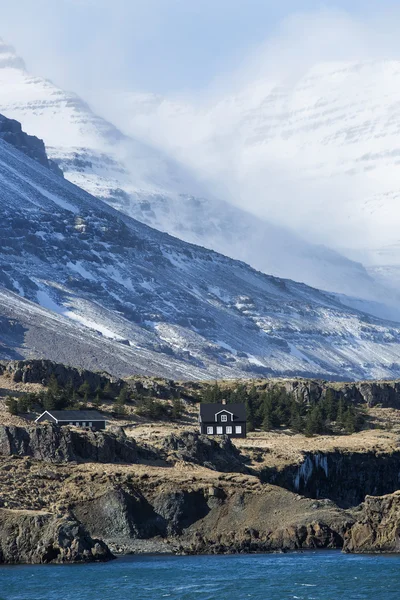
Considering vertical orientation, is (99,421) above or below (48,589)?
above

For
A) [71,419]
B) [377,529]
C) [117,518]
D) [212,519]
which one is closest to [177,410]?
[71,419]

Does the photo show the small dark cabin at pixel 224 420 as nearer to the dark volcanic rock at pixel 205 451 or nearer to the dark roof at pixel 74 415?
the dark roof at pixel 74 415

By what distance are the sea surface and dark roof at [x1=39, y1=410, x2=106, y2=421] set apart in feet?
140

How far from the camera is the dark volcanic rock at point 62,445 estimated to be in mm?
120688

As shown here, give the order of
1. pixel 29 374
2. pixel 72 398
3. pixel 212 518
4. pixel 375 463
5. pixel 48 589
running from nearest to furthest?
pixel 48 589 → pixel 212 518 → pixel 375 463 → pixel 72 398 → pixel 29 374

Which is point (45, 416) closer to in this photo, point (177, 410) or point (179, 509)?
point (177, 410)

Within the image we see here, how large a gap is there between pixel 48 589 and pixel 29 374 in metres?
80.8

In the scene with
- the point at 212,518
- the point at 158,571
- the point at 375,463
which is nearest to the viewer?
the point at 158,571

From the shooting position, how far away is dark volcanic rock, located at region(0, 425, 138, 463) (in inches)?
4751

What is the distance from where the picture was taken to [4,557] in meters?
101

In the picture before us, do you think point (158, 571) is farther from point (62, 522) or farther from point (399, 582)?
point (399, 582)

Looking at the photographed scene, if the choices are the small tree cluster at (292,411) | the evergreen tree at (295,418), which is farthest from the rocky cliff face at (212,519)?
the evergreen tree at (295,418)

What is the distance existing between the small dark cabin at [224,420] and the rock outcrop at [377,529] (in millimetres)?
50872

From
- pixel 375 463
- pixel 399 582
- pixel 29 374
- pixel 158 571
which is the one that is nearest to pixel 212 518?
pixel 158 571
